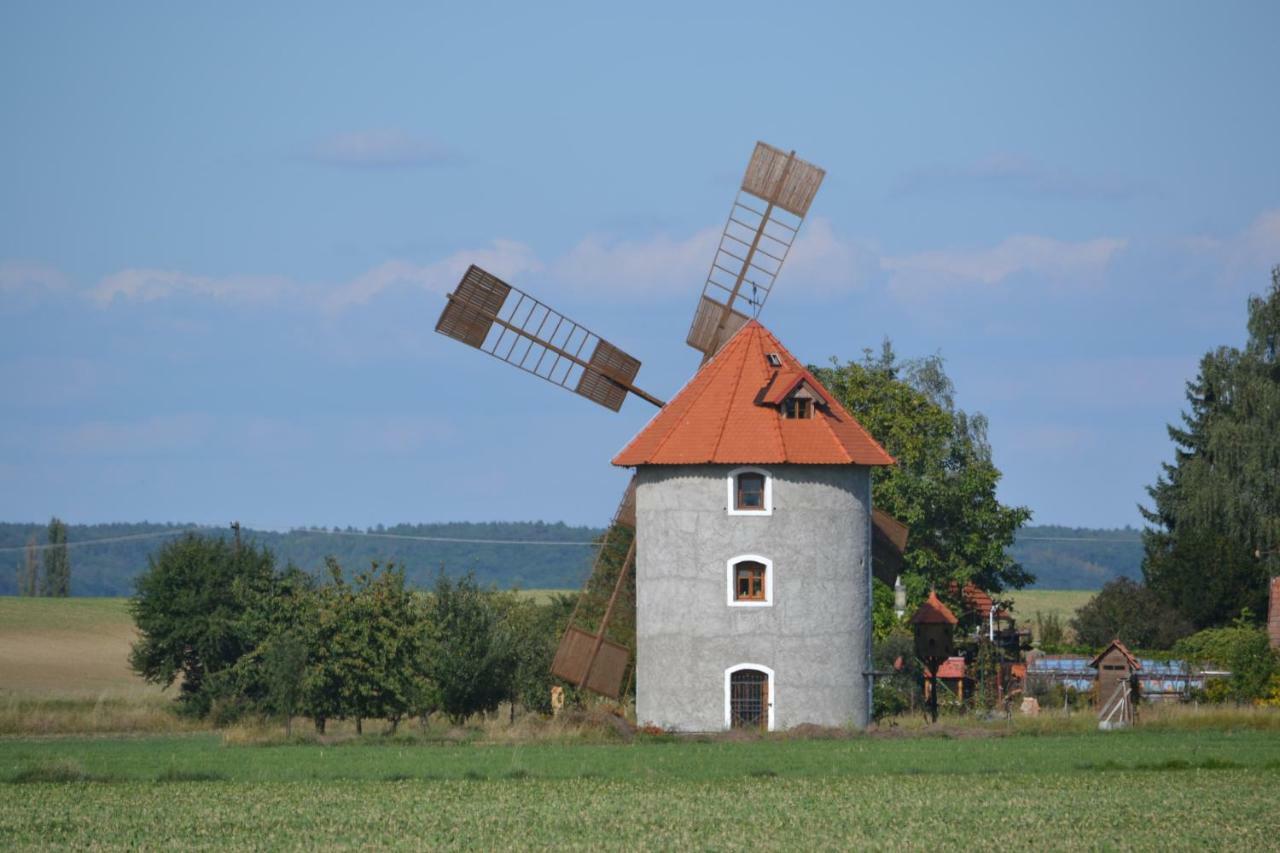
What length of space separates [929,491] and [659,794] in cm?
3830

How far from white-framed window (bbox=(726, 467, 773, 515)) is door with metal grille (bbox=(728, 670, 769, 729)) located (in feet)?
12.2

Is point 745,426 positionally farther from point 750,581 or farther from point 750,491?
point 750,581

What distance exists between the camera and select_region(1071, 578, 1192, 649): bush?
240ft

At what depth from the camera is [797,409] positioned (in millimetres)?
46375

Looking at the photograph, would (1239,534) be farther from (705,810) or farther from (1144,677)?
(705,810)

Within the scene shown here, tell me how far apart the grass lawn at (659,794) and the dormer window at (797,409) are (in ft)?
27.3

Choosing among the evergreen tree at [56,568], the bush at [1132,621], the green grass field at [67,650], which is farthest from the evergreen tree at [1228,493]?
the evergreen tree at [56,568]

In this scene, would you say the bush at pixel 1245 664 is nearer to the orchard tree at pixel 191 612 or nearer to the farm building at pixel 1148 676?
the farm building at pixel 1148 676

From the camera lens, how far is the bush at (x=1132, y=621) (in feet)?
240

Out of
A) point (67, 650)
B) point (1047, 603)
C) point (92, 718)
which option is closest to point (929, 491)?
point (92, 718)

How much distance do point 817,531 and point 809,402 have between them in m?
3.08

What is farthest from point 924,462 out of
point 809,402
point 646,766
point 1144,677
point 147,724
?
point 646,766

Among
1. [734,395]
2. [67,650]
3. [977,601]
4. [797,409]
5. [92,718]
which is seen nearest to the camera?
[797,409]

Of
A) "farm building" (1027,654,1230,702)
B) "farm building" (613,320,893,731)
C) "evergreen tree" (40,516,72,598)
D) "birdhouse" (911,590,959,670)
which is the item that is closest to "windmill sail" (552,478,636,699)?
"farm building" (613,320,893,731)
